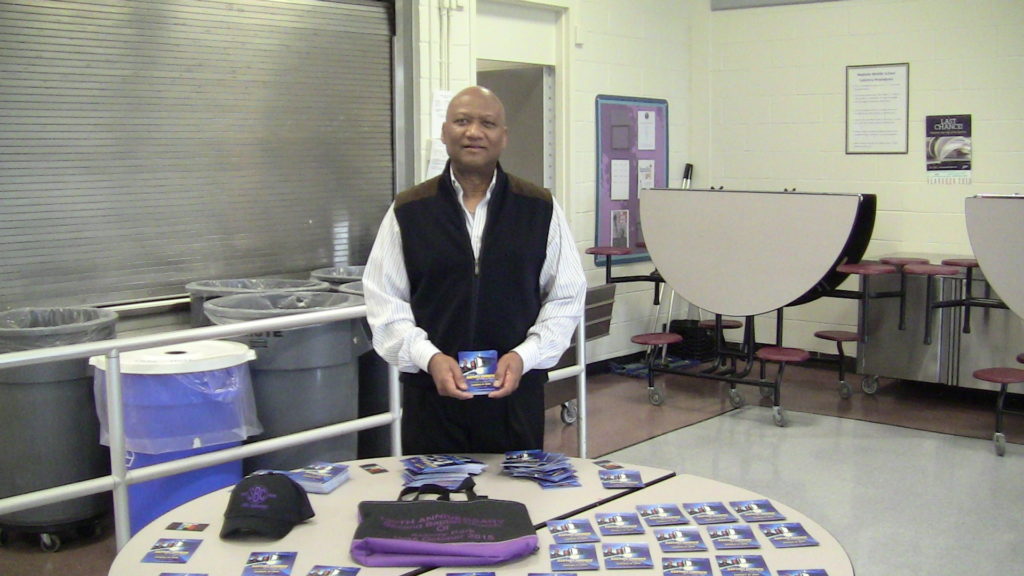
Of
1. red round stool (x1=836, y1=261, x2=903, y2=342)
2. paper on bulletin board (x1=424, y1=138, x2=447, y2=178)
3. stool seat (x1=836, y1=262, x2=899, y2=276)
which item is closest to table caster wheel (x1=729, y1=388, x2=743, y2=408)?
red round stool (x1=836, y1=261, x2=903, y2=342)

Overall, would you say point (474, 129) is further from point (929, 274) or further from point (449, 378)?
point (929, 274)

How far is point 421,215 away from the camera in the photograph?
7.90 ft

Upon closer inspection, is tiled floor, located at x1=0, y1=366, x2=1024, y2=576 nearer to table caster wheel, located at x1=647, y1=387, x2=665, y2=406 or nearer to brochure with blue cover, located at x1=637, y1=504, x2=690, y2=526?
table caster wheel, located at x1=647, y1=387, x2=665, y2=406

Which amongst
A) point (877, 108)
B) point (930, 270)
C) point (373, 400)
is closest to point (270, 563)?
point (373, 400)

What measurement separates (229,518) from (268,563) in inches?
5.9

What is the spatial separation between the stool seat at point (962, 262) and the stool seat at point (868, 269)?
0.30 m

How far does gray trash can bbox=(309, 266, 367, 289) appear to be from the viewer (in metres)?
4.75

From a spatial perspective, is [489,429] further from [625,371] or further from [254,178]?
[625,371]

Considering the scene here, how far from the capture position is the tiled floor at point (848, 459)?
3.75 m

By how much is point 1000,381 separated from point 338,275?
125 inches

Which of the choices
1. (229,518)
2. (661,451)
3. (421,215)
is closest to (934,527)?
(661,451)

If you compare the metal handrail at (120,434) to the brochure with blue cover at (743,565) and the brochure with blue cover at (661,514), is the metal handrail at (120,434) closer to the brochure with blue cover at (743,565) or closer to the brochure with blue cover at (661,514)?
the brochure with blue cover at (661,514)

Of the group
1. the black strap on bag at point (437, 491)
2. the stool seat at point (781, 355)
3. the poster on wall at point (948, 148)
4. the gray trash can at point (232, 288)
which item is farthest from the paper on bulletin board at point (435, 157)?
the black strap on bag at point (437, 491)

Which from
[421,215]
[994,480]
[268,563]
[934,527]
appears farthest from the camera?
[994,480]
